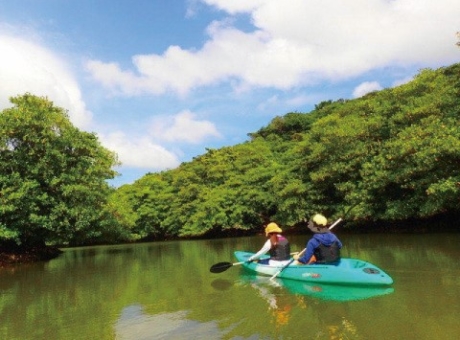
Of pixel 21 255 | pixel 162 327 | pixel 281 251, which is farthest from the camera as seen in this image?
pixel 21 255

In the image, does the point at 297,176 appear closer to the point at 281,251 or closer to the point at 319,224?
the point at 281,251

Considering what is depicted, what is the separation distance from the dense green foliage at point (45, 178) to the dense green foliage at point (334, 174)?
6.51 meters

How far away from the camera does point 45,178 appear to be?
20969 millimetres

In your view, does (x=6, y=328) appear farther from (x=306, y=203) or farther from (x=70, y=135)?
(x=306, y=203)

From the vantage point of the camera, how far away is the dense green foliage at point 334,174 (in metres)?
22.3

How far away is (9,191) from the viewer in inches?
767

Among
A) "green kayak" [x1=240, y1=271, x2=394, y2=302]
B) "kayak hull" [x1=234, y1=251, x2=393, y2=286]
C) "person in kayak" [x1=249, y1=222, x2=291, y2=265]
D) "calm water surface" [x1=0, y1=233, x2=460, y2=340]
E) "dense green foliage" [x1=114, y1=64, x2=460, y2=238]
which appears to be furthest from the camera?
"dense green foliage" [x1=114, y1=64, x2=460, y2=238]

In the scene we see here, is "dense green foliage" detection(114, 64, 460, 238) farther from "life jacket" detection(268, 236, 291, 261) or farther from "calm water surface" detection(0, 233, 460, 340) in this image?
"life jacket" detection(268, 236, 291, 261)

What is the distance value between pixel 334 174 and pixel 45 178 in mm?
19434

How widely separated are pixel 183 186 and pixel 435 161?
32.4m

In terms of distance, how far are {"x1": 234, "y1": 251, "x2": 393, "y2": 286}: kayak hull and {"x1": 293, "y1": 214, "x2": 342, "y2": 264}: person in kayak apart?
0.26 m

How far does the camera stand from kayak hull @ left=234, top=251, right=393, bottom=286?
9055 millimetres

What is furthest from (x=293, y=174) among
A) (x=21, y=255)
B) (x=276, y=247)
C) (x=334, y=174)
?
(x=276, y=247)

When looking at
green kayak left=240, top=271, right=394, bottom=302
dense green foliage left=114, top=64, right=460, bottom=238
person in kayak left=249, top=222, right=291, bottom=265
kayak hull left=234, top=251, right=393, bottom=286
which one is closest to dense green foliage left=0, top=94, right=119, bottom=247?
dense green foliage left=114, top=64, right=460, bottom=238
